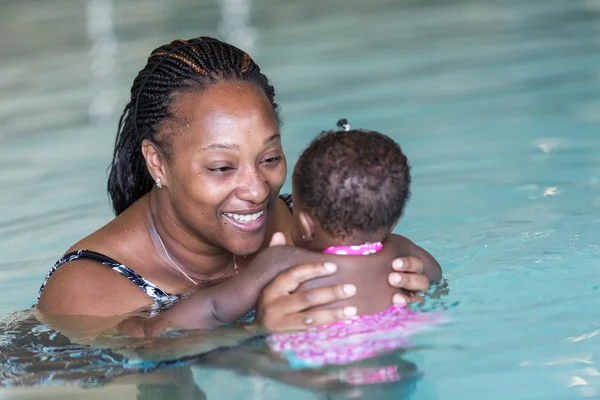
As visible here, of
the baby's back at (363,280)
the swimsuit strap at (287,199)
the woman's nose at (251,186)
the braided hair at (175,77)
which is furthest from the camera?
the swimsuit strap at (287,199)

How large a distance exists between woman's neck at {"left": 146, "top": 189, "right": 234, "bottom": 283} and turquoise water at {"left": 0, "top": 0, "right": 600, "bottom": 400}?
25.5 inches

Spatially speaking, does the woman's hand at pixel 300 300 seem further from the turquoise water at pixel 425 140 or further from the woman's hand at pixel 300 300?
the turquoise water at pixel 425 140

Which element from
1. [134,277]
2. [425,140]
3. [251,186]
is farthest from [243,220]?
[425,140]

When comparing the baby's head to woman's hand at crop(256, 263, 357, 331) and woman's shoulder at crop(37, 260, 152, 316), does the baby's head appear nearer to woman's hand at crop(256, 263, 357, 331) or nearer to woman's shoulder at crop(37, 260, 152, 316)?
woman's hand at crop(256, 263, 357, 331)

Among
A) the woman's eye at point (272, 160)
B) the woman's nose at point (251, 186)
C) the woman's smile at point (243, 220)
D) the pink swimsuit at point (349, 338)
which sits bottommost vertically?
the pink swimsuit at point (349, 338)

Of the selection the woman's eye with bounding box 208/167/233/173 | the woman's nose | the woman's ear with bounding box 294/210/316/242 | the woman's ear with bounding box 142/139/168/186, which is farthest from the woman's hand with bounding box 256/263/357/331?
the woman's ear with bounding box 142/139/168/186

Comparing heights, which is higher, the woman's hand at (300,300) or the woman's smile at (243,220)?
the woman's smile at (243,220)

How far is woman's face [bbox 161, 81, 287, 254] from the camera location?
346 cm

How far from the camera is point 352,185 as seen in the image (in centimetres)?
310

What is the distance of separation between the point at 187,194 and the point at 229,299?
0.43 metres

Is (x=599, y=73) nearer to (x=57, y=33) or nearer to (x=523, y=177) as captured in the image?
(x=523, y=177)

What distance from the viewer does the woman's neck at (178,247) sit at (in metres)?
3.78

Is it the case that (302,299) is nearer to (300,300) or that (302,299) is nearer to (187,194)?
(300,300)

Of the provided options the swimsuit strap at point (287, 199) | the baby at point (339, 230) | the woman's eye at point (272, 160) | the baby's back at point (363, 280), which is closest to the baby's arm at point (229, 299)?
the baby at point (339, 230)
